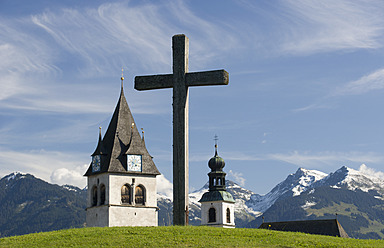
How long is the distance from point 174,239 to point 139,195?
43.7m

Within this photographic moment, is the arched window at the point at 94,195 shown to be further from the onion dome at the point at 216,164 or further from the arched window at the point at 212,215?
the onion dome at the point at 216,164

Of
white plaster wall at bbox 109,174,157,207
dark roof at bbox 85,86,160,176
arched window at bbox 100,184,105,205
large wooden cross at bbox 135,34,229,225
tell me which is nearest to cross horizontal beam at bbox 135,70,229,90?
large wooden cross at bbox 135,34,229,225

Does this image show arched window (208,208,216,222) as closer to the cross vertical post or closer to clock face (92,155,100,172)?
clock face (92,155,100,172)

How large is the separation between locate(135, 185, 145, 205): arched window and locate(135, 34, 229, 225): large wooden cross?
48707 millimetres

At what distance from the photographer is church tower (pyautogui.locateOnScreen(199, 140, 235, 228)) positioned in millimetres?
107312

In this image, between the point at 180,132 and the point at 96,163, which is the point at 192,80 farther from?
the point at 96,163

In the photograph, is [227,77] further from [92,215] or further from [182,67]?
[92,215]

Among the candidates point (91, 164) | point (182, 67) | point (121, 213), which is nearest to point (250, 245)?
point (182, 67)

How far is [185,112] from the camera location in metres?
24.8

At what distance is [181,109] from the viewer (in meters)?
24.8

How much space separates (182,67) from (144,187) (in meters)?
50.0

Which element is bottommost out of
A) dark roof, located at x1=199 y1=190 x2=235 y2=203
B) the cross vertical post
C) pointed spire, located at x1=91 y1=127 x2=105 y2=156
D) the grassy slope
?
the grassy slope

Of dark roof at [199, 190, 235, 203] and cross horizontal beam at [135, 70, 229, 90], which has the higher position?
dark roof at [199, 190, 235, 203]

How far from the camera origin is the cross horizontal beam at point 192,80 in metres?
24.5
